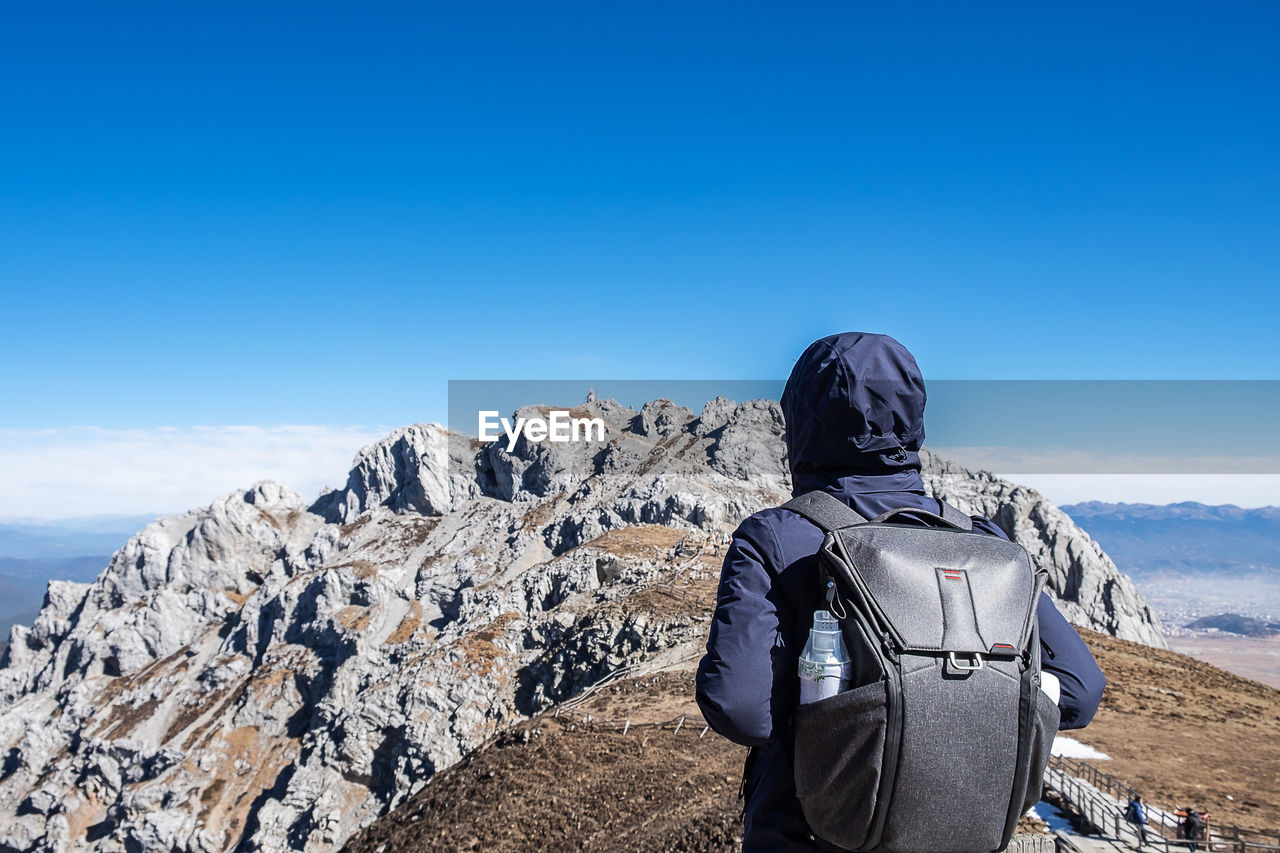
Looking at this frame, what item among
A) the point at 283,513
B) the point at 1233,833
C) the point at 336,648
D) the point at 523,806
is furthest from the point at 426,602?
the point at 1233,833

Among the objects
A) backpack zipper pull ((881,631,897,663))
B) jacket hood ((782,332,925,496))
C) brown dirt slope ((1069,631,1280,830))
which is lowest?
brown dirt slope ((1069,631,1280,830))

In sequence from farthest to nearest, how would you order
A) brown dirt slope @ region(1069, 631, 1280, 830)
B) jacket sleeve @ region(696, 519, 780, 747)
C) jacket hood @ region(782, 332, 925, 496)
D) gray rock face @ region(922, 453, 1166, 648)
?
gray rock face @ region(922, 453, 1166, 648), brown dirt slope @ region(1069, 631, 1280, 830), jacket hood @ region(782, 332, 925, 496), jacket sleeve @ region(696, 519, 780, 747)

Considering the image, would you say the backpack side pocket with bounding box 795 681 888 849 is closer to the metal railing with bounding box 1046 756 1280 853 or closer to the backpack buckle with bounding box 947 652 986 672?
the backpack buckle with bounding box 947 652 986 672

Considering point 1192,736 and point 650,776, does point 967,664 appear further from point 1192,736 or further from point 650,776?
point 1192,736

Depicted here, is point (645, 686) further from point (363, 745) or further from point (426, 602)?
point (426, 602)

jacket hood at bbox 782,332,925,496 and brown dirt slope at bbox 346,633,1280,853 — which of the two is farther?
brown dirt slope at bbox 346,633,1280,853

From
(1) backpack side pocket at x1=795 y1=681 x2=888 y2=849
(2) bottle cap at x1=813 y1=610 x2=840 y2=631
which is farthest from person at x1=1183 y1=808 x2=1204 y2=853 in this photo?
(2) bottle cap at x1=813 y1=610 x2=840 y2=631

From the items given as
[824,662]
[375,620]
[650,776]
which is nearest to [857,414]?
[824,662]

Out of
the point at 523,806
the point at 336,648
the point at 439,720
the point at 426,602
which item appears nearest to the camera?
the point at 523,806

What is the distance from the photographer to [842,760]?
2.27m

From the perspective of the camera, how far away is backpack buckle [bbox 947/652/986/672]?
89.1 inches

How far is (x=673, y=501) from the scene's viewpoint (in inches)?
2062

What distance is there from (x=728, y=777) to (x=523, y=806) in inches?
133

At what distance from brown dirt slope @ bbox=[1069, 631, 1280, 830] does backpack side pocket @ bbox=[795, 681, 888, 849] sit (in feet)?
43.3
